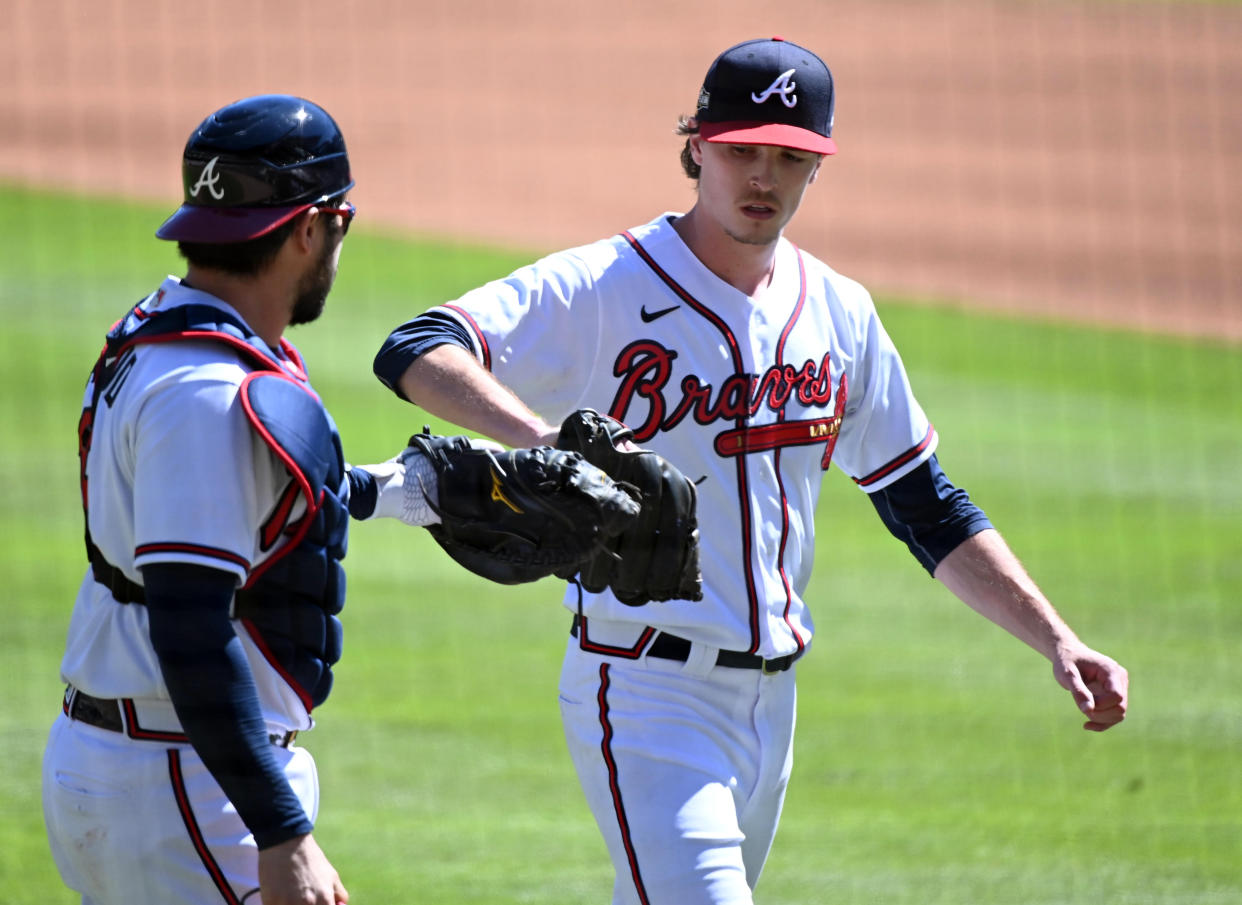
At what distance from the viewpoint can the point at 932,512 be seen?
391cm

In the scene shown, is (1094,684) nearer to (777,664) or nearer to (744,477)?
(777,664)

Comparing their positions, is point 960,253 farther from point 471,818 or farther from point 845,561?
point 471,818

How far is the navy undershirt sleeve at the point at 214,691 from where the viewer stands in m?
2.39

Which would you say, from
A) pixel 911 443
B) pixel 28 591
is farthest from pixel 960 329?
pixel 911 443

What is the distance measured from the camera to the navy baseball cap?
3.59 meters

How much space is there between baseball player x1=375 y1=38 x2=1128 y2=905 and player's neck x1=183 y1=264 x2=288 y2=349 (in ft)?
1.92

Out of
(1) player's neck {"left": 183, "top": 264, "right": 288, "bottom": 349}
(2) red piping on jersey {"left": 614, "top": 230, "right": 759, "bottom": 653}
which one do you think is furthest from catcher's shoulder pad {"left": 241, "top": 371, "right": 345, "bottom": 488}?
(2) red piping on jersey {"left": 614, "top": 230, "right": 759, "bottom": 653}

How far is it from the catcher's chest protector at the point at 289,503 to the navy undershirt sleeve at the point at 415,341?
531mm

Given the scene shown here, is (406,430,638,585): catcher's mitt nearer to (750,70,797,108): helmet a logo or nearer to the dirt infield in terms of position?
(750,70,797,108): helmet a logo

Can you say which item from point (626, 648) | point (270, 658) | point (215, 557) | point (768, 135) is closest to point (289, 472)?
point (215, 557)

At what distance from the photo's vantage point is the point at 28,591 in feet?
28.1

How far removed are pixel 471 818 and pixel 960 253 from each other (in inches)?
608

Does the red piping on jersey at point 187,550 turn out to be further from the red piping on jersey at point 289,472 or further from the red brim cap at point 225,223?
the red brim cap at point 225,223

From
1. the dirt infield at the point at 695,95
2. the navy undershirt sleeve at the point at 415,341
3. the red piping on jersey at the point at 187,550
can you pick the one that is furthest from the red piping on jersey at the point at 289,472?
the dirt infield at the point at 695,95
